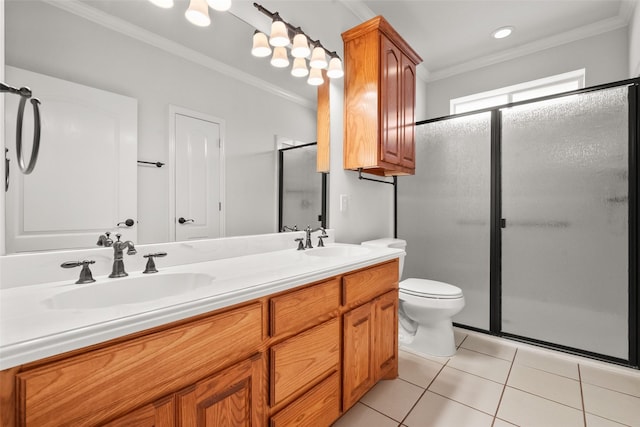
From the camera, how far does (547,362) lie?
6.41ft

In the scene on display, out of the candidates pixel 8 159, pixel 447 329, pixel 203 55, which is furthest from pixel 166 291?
pixel 447 329

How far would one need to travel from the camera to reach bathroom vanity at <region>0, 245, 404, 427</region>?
583mm

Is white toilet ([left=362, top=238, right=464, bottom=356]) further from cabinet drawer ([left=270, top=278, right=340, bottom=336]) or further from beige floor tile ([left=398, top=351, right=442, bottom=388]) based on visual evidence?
cabinet drawer ([left=270, top=278, right=340, bottom=336])

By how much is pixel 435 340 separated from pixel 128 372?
196 centimetres

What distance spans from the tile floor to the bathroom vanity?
7.5 inches

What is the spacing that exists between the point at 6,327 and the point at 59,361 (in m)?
0.13

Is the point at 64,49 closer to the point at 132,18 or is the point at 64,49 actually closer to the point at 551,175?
the point at 132,18

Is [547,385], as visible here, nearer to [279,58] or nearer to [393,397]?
[393,397]

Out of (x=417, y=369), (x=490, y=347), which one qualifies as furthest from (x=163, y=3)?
(x=490, y=347)

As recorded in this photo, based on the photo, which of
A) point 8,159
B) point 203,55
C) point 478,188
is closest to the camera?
point 8,159

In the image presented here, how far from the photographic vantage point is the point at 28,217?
3.06 feet

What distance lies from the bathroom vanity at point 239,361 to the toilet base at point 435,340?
655 mm

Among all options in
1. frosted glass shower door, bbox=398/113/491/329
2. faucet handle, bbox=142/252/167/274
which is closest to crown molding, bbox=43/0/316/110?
faucet handle, bbox=142/252/167/274

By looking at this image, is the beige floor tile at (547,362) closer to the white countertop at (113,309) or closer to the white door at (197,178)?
the white countertop at (113,309)
